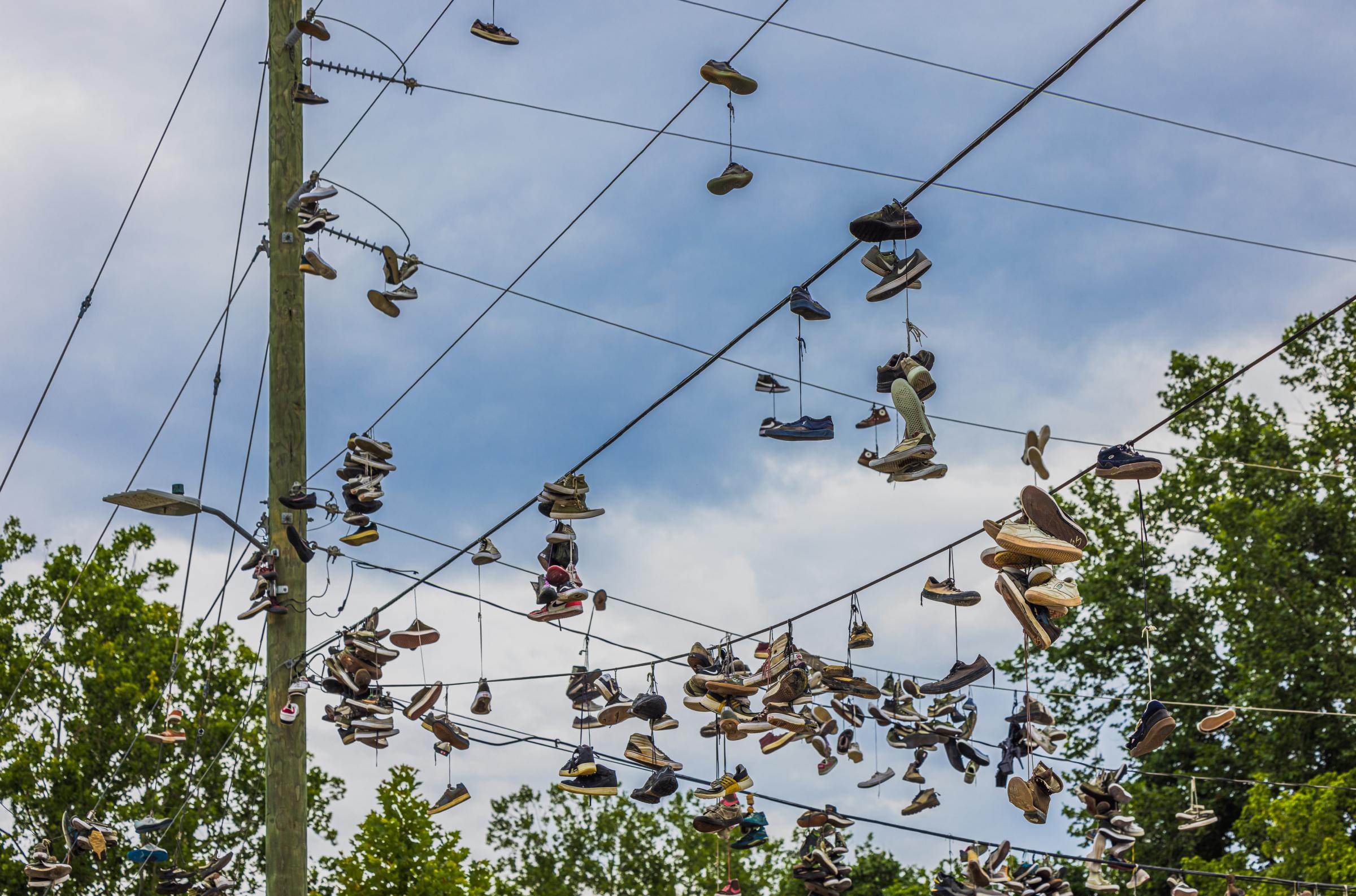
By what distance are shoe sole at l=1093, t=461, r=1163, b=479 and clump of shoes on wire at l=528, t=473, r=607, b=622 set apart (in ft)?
9.46

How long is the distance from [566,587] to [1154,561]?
57.0 feet

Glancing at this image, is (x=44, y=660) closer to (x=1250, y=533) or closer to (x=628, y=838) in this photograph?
(x=628, y=838)

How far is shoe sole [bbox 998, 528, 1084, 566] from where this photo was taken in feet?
17.3

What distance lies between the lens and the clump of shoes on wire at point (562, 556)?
7812 mm

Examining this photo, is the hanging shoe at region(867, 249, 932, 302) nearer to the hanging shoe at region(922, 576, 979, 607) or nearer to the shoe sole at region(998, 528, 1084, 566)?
the shoe sole at region(998, 528, 1084, 566)

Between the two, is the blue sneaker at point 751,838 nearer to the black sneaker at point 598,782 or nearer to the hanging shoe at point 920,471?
the black sneaker at point 598,782

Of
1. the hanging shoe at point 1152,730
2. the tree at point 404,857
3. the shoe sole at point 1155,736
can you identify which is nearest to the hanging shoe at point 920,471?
the hanging shoe at point 1152,730

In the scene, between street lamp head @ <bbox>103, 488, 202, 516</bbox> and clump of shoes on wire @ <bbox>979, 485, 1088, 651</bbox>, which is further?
street lamp head @ <bbox>103, 488, 202, 516</bbox>

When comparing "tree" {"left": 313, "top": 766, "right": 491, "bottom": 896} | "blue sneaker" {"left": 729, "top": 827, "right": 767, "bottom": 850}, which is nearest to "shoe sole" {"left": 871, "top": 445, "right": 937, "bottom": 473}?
"blue sneaker" {"left": 729, "top": 827, "right": 767, "bottom": 850}

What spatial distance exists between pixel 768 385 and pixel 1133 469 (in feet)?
7.71

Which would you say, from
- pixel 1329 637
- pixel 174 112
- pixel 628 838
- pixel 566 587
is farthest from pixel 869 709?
pixel 628 838

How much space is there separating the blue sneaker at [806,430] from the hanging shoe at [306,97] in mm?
3296

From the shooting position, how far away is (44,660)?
20719 mm

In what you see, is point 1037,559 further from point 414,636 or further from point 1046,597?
point 414,636
